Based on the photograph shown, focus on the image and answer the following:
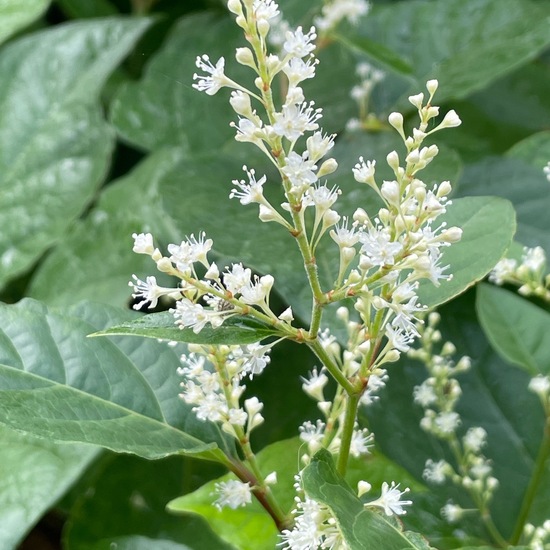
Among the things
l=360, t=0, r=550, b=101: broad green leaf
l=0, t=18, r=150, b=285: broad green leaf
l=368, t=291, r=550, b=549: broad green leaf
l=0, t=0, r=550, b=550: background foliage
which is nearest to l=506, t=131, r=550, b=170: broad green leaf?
l=0, t=0, r=550, b=550: background foliage

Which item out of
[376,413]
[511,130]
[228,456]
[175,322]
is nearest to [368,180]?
[175,322]

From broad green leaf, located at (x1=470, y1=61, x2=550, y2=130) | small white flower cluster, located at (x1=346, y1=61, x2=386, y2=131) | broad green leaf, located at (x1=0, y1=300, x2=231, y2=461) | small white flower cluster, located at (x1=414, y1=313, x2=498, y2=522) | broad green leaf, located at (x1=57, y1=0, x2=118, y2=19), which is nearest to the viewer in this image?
broad green leaf, located at (x1=0, y1=300, x2=231, y2=461)

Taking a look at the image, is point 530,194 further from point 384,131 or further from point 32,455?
point 32,455

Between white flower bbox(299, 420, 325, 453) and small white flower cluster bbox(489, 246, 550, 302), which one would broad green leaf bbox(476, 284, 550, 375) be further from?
white flower bbox(299, 420, 325, 453)

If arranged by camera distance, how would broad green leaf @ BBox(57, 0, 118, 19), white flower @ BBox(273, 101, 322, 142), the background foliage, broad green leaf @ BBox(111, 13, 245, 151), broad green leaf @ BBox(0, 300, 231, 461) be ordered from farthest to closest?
1. broad green leaf @ BBox(57, 0, 118, 19)
2. broad green leaf @ BBox(111, 13, 245, 151)
3. the background foliage
4. broad green leaf @ BBox(0, 300, 231, 461)
5. white flower @ BBox(273, 101, 322, 142)

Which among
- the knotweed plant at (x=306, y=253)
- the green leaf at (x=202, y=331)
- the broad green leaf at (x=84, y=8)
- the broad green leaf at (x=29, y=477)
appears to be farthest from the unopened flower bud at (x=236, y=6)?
the broad green leaf at (x=84, y=8)

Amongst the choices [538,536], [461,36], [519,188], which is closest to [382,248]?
[538,536]

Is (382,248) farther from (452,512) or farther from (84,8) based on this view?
(84,8)
